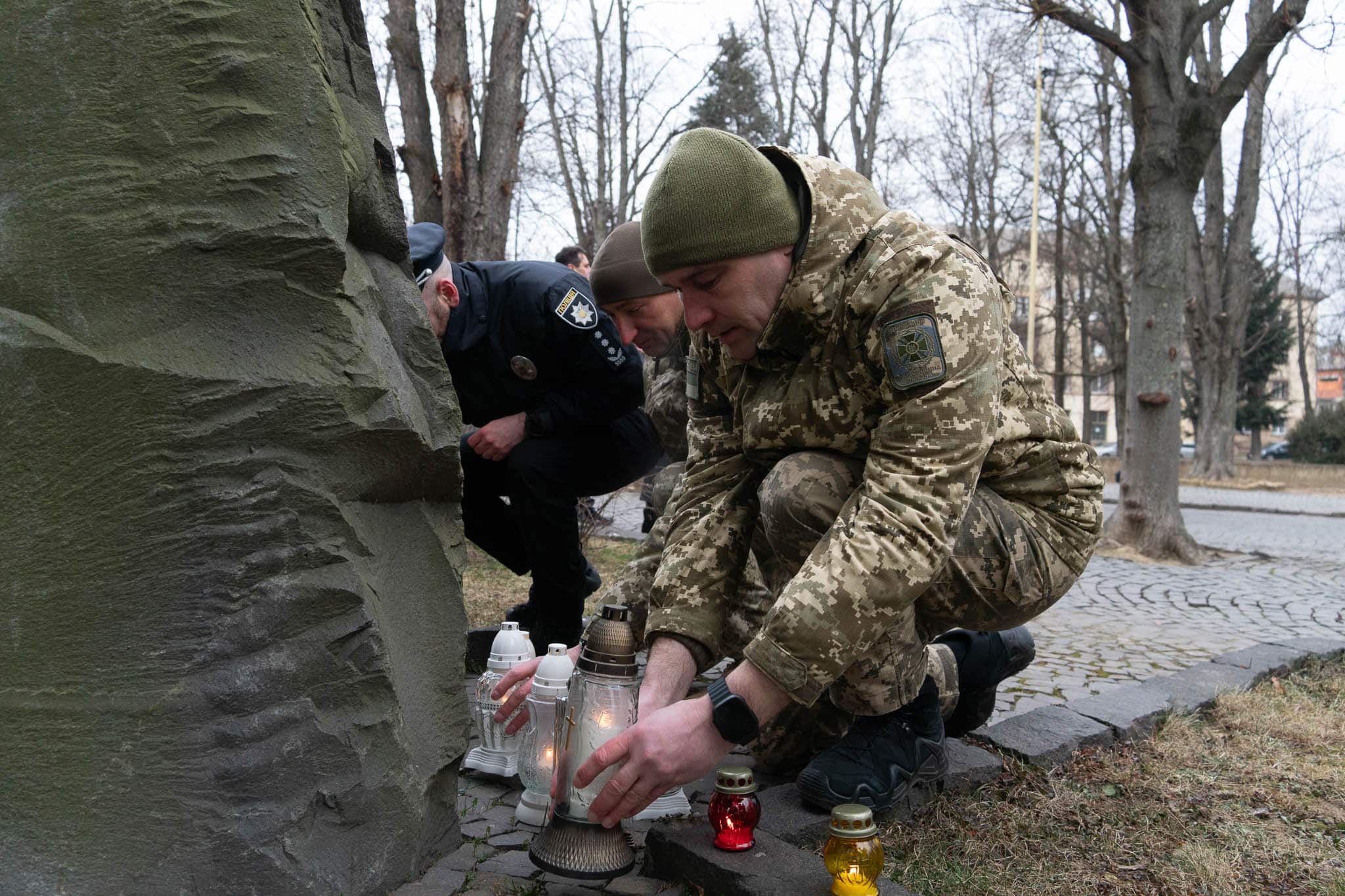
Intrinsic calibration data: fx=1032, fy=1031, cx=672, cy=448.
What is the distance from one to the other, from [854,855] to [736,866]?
0.84ft

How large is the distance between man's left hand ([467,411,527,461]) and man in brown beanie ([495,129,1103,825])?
4.02 ft

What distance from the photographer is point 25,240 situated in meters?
1.66

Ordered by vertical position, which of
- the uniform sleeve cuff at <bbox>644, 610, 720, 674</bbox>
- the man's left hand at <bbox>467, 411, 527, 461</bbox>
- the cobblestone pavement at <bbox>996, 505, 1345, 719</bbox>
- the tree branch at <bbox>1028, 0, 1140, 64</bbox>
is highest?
the tree branch at <bbox>1028, 0, 1140, 64</bbox>

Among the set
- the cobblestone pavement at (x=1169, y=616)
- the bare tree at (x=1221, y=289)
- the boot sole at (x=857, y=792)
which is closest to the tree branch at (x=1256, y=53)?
the cobblestone pavement at (x=1169, y=616)

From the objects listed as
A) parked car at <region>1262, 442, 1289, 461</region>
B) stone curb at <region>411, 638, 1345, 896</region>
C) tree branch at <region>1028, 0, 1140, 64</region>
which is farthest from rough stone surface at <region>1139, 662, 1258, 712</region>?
parked car at <region>1262, 442, 1289, 461</region>

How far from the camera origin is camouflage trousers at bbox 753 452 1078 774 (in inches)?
85.7

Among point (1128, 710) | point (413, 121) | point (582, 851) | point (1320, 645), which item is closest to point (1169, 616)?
point (1320, 645)

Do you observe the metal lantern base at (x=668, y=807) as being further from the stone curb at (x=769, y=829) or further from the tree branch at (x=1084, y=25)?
the tree branch at (x=1084, y=25)

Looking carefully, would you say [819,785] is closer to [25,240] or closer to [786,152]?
[786,152]

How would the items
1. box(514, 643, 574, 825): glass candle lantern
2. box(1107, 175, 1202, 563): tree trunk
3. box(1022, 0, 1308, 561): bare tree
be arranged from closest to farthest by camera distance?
box(514, 643, 574, 825): glass candle lantern < box(1022, 0, 1308, 561): bare tree < box(1107, 175, 1202, 563): tree trunk

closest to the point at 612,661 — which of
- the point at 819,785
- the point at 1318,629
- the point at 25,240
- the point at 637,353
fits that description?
the point at 819,785

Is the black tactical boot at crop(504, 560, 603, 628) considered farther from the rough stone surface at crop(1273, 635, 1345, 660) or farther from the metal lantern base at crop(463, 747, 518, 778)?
the rough stone surface at crop(1273, 635, 1345, 660)

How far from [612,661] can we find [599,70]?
60.1 feet

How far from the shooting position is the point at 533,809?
2.31m
